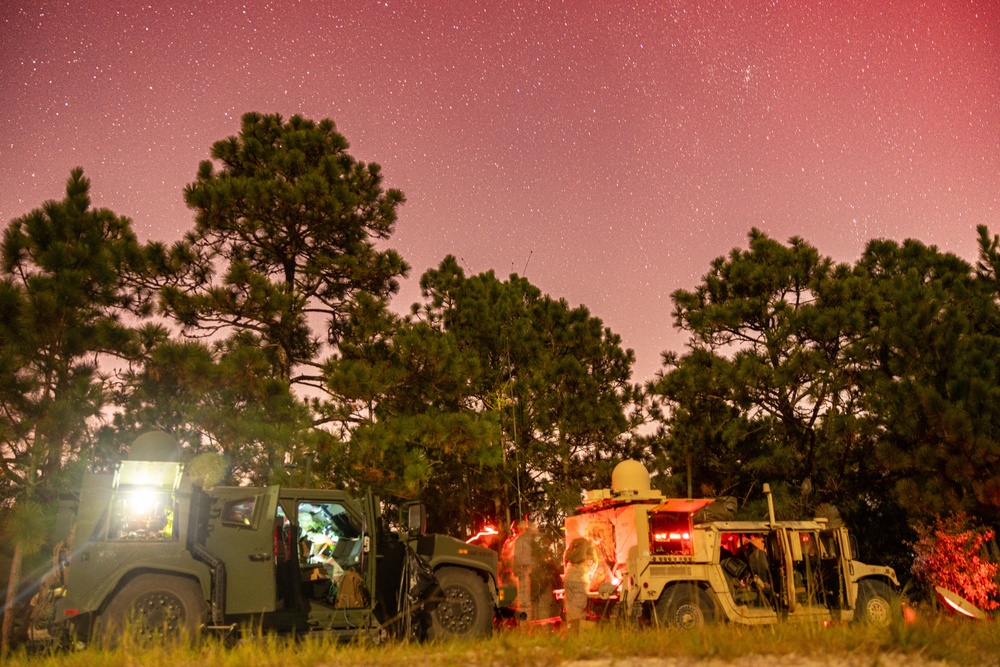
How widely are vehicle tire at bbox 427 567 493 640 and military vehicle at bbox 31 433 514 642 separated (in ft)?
0.05

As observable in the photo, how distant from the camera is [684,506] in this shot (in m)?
13.7

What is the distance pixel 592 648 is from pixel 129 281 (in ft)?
48.5

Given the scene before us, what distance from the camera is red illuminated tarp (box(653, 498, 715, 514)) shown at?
1352 centimetres

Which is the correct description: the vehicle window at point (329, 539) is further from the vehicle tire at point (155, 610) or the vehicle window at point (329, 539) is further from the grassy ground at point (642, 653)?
the grassy ground at point (642, 653)

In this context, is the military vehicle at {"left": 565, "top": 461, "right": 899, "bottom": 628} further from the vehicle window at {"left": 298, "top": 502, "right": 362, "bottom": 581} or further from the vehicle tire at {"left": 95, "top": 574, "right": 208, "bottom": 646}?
the vehicle tire at {"left": 95, "top": 574, "right": 208, "bottom": 646}

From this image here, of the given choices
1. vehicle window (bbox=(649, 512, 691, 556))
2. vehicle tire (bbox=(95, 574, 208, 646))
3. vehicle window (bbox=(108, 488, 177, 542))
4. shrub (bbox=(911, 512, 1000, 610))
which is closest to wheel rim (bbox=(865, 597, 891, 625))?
vehicle window (bbox=(649, 512, 691, 556))

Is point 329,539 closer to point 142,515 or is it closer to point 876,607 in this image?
point 142,515

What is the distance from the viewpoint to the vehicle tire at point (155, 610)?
8.59m

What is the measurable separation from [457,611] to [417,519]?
154cm

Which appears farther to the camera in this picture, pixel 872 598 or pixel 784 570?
pixel 872 598

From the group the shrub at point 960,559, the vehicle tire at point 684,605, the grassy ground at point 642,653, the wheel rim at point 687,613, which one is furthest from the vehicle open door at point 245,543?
the shrub at point 960,559

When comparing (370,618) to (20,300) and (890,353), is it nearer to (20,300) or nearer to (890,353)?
(20,300)

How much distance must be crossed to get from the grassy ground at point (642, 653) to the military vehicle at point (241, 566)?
1.61m

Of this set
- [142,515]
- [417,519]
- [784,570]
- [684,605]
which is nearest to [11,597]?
[142,515]
